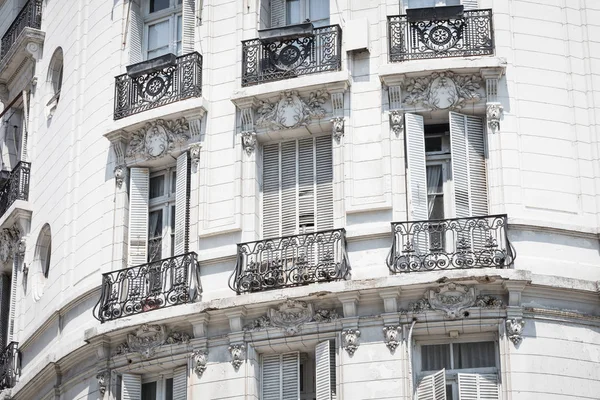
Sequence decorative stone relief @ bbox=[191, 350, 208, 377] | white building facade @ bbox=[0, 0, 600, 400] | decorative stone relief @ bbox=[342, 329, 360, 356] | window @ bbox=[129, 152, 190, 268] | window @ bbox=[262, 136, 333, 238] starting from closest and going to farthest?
white building facade @ bbox=[0, 0, 600, 400], decorative stone relief @ bbox=[342, 329, 360, 356], decorative stone relief @ bbox=[191, 350, 208, 377], window @ bbox=[262, 136, 333, 238], window @ bbox=[129, 152, 190, 268]

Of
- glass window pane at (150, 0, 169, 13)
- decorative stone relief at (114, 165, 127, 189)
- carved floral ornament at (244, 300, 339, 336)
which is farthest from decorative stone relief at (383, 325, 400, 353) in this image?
glass window pane at (150, 0, 169, 13)

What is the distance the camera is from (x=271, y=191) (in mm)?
30031

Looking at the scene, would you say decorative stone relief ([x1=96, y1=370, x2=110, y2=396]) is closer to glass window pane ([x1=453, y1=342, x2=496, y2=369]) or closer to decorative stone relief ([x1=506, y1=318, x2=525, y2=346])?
glass window pane ([x1=453, y1=342, x2=496, y2=369])

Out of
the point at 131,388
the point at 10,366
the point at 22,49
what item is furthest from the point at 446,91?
the point at 22,49

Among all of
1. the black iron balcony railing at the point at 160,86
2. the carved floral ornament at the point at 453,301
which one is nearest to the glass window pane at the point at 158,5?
the black iron balcony railing at the point at 160,86

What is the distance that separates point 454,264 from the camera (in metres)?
27.8

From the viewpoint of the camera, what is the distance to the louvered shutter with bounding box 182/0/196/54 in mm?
31781

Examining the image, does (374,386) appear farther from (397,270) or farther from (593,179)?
(593,179)

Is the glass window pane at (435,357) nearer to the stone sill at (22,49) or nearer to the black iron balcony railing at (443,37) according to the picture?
the black iron balcony railing at (443,37)

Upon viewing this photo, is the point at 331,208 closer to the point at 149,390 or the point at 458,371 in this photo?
the point at 458,371

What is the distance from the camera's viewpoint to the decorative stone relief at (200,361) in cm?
2870

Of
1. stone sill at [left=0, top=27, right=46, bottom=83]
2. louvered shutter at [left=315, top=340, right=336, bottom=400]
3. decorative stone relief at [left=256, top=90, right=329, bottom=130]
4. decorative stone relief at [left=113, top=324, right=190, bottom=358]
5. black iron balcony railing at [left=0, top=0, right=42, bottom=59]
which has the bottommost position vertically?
louvered shutter at [left=315, top=340, right=336, bottom=400]

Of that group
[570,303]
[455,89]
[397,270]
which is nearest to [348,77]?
[455,89]

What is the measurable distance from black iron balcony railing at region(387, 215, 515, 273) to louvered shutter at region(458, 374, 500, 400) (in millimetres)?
1803
